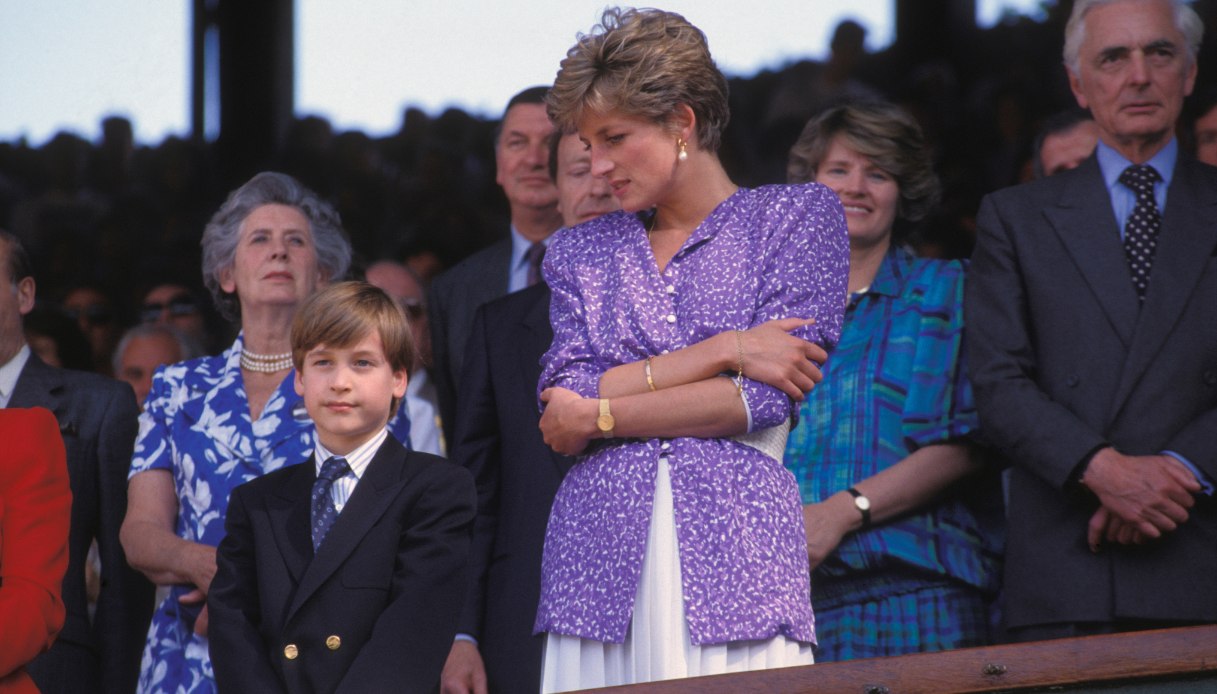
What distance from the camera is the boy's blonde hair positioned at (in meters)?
3.33

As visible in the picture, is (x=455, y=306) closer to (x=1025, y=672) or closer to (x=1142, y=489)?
(x=1142, y=489)

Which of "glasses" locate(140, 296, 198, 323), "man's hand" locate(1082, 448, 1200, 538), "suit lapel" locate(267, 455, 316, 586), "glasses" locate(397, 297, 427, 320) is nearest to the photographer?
"suit lapel" locate(267, 455, 316, 586)

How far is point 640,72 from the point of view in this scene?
9.87 ft

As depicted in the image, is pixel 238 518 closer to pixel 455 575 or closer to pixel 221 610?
pixel 221 610

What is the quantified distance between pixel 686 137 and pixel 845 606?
4.15 feet

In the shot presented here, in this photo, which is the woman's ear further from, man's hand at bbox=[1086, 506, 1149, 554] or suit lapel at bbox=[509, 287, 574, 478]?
man's hand at bbox=[1086, 506, 1149, 554]

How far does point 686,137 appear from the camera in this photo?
3088 millimetres

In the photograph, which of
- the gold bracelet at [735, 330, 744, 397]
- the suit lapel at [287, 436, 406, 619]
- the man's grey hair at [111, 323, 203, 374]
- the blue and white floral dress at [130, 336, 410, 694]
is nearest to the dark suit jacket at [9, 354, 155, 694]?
the blue and white floral dress at [130, 336, 410, 694]

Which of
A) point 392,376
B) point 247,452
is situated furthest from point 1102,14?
point 247,452

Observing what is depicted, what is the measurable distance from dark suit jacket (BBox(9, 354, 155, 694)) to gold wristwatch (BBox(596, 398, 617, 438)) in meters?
1.72

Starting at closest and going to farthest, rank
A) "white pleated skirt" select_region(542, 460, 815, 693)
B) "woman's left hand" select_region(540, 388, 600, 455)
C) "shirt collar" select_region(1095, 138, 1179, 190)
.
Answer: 1. "white pleated skirt" select_region(542, 460, 815, 693)
2. "woman's left hand" select_region(540, 388, 600, 455)
3. "shirt collar" select_region(1095, 138, 1179, 190)

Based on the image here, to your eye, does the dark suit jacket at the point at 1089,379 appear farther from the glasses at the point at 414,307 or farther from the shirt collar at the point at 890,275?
the glasses at the point at 414,307

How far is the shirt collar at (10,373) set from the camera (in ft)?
14.0

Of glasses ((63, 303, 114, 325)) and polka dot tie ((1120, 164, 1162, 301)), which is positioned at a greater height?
glasses ((63, 303, 114, 325))
